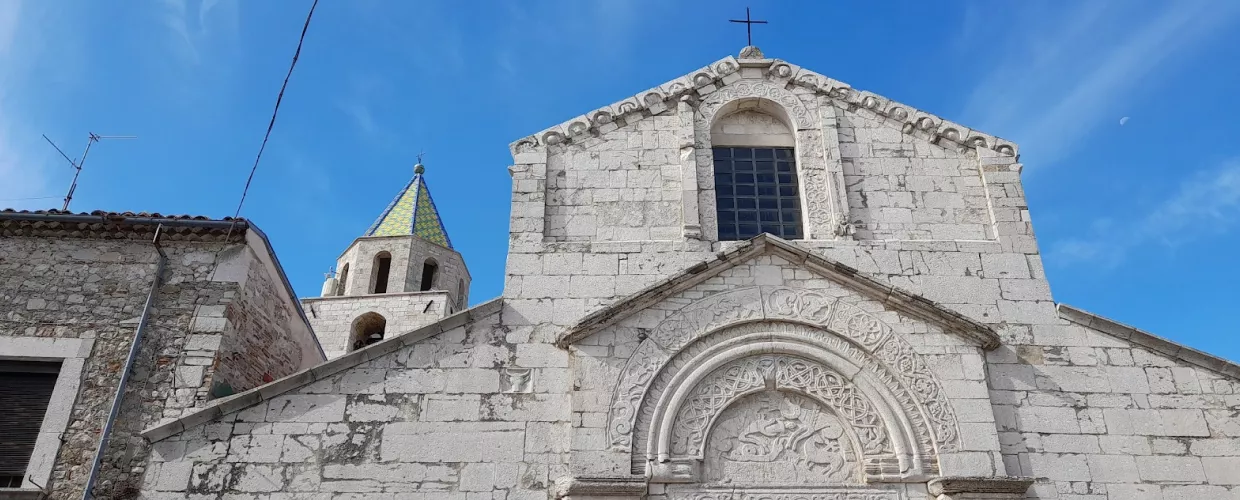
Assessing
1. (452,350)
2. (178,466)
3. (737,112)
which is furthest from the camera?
(737,112)

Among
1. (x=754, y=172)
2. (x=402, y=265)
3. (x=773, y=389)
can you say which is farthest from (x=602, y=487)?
(x=402, y=265)

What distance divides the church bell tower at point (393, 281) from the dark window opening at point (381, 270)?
3cm

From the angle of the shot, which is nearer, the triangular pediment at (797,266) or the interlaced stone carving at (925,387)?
the interlaced stone carving at (925,387)

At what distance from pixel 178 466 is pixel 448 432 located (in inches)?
94.9

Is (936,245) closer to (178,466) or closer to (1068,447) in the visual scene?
(1068,447)

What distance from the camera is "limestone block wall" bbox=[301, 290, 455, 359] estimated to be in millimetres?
20766

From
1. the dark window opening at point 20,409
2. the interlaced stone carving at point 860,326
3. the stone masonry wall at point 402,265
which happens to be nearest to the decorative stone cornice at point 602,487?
the interlaced stone carving at point 860,326

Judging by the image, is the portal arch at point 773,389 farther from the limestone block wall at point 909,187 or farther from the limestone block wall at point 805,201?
the limestone block wall at point 909,187

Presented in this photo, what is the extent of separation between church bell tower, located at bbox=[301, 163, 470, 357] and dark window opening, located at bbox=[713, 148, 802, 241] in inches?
468

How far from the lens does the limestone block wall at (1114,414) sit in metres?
7.91

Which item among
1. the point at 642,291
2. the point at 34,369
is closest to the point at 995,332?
the point at 642,291

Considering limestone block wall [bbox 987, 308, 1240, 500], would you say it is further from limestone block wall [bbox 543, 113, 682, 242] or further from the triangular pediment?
limestone block wall [bbox 543, 113, 682, 242]

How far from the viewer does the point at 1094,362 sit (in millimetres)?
8547

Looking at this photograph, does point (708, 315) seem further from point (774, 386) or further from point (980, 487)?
point (980, 487)
